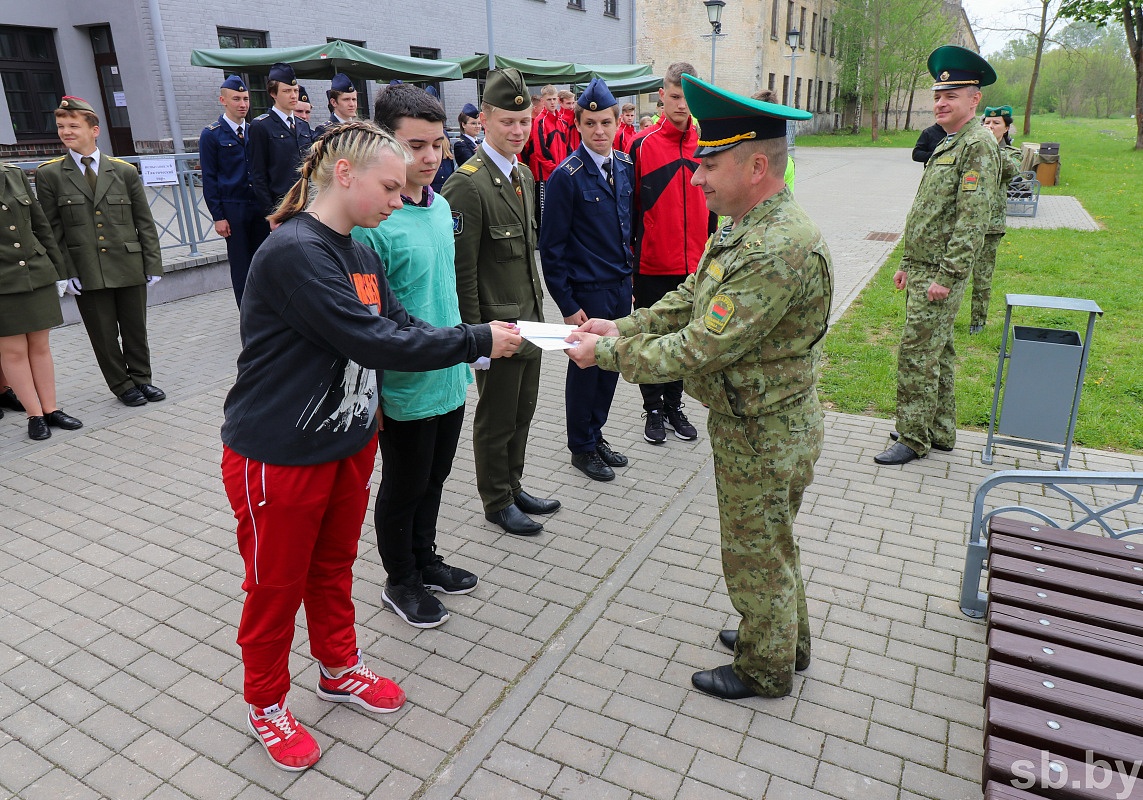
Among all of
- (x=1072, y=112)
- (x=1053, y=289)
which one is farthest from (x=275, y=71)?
(x=1072, y=112)

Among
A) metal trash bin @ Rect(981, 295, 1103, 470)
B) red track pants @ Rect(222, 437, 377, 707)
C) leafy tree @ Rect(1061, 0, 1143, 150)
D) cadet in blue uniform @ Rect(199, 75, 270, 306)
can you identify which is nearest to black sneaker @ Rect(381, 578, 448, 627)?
red track pants @ Rect(222, 437, 377, 707)

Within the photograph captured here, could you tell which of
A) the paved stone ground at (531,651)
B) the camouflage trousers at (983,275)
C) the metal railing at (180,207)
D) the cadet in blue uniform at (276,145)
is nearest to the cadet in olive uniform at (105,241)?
the paved stone ground at (531,651)

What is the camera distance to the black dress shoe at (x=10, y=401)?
626 centimetres

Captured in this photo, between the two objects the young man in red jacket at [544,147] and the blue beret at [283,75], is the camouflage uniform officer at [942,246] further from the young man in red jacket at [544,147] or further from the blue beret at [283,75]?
the young man in red jacket at [544,147]

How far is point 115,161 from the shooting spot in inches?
245

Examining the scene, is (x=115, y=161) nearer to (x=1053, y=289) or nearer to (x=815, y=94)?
(x=1053, y=289)

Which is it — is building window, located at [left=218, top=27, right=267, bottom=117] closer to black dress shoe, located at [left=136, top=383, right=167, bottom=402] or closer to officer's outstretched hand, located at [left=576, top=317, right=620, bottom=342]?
black dress shoe, located at [left=136, top=383, right=167, bottom=402]

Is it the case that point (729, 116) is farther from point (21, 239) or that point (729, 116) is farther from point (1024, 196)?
point (1024, 196)

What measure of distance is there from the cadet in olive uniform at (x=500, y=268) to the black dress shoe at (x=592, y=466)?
27.5 inches

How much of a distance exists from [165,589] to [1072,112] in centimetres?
8551

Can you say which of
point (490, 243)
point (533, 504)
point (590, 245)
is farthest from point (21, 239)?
point (533, 504)

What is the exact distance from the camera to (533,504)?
4605 millimetres

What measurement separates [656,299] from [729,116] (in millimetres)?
3079

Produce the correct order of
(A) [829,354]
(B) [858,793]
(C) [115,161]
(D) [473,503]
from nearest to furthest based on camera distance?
(B) [858,793] < (D) [473,503] < (C) [115,161] < (A) [829,354]
